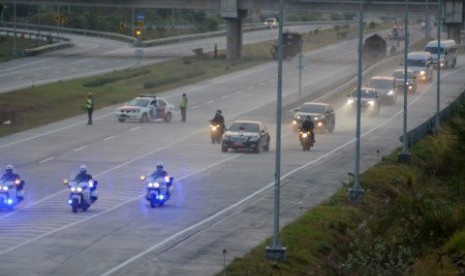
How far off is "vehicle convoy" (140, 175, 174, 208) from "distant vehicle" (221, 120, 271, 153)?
13.7 m

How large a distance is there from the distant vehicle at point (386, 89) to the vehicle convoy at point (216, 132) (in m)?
20.0

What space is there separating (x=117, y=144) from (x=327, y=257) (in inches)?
931

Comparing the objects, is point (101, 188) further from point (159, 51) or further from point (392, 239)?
point (159, 51)

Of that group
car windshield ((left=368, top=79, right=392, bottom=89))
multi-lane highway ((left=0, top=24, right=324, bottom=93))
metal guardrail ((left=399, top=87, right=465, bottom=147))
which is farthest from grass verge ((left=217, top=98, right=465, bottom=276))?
multi-lane highway ((left=0, top=24, right=324, bottom=93))


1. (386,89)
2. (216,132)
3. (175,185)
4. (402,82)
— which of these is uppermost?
(175,185)

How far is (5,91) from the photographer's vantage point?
70.7m

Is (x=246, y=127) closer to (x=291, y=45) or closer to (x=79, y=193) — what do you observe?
(x=79, y=193)

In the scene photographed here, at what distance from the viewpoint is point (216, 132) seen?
51156mm

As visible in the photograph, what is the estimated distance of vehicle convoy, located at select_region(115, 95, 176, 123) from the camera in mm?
59281

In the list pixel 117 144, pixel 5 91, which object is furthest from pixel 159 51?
pixel 117 144

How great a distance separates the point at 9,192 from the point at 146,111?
2708 cm

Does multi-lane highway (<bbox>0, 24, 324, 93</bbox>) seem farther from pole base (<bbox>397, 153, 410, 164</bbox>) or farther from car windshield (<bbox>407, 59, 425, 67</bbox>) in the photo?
pole base (<bbox>397, 153, 410, 164</bbox>)

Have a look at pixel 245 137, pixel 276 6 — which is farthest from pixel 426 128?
pixel 276 6

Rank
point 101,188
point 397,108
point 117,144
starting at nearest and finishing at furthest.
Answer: point 101,188
point 117,144
point 397,108
